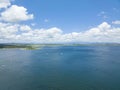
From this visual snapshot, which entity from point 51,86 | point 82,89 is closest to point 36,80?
point 51,86

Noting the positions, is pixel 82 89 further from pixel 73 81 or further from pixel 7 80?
pixel 7 80

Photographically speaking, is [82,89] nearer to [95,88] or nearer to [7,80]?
[95,88]

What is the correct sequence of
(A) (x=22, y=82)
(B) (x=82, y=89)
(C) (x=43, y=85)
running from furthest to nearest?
(A) (x=22, y=82) → (C) (x=43, y=85) → (B) (x=82, y=89)

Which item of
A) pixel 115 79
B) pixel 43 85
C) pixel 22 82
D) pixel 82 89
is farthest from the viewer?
pixel 115 79

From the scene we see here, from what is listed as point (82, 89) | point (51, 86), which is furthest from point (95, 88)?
point (51, 86)

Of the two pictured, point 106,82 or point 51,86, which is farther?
point 106,82

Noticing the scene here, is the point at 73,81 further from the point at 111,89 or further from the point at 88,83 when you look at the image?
the point at 111,89

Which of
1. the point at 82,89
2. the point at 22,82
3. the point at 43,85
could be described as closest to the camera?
the point at 82,89

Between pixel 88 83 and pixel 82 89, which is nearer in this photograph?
pixel 82 89
